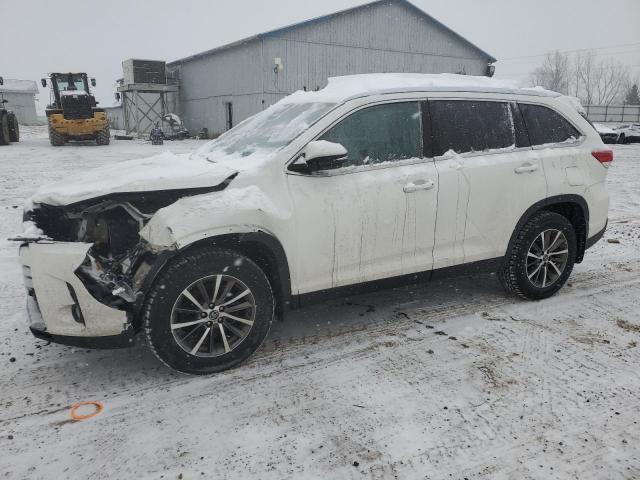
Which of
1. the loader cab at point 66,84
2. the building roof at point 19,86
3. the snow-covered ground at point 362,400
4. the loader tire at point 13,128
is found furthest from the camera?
the building roof at point 19,86

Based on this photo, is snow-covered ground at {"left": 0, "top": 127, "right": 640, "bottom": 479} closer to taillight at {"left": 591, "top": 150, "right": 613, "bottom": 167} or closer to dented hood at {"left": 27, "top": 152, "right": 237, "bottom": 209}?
dented hood at {"left": 27, "top": 152, "right": 237, "bottom": 209}

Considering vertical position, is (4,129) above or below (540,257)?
above

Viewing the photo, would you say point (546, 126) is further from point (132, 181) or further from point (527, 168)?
point (132, 181)

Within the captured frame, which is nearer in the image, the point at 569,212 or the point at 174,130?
the point at 569,212

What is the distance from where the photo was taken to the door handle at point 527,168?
12.9ft

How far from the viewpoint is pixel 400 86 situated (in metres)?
3.63

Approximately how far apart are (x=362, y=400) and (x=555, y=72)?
102 meters

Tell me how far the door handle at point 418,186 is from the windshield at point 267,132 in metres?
0.79

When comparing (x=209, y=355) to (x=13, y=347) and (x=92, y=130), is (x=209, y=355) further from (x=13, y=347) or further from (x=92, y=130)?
(x=92, y=130)

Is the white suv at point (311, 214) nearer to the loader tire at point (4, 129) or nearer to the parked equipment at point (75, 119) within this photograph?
the parked equipment at point (75, 119)

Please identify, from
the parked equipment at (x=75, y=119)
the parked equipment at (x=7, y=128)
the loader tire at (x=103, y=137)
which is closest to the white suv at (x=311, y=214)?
the parked equipment at (x=75, y=119)

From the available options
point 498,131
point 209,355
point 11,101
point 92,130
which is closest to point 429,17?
point 92,130

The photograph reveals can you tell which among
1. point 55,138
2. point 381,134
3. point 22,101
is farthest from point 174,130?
point 22,101

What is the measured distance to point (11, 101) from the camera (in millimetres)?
51938
